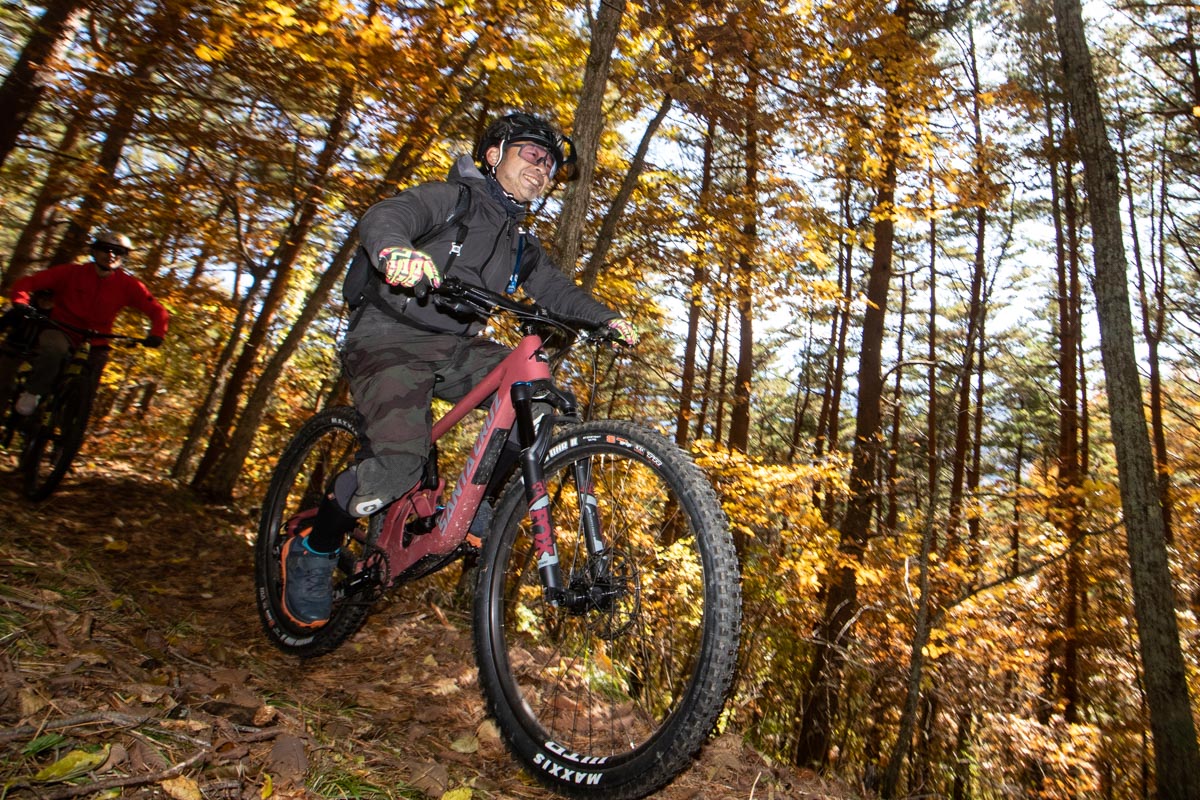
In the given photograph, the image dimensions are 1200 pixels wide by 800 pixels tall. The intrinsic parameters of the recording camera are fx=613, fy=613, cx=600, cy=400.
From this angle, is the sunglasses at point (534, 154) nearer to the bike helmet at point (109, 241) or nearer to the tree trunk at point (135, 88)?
the tree trunk at point (135, 88)

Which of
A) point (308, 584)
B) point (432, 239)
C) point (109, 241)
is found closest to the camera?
point (432, 239)

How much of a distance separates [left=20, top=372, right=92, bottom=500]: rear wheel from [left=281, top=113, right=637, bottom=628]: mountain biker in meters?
4.28

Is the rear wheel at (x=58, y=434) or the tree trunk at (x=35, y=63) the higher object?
the tree trunk at (x=35, y=63)

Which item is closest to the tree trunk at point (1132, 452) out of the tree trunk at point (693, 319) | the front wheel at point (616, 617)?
the tree trunk at point (693, 319)

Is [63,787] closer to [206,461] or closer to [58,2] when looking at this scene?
[58,2]

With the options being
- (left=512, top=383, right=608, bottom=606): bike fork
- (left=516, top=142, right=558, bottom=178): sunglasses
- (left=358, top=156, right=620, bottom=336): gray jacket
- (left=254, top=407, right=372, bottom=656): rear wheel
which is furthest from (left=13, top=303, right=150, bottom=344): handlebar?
(left=512, top=383, right=608, bottom=606): bike fork

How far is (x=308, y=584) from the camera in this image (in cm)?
342

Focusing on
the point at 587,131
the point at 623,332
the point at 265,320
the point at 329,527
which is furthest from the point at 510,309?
the point at 265,320

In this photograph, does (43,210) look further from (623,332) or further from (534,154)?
(623,332)

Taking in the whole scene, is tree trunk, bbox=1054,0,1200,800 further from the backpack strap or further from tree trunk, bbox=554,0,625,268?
the backpack strap

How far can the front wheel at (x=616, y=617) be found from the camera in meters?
2.02

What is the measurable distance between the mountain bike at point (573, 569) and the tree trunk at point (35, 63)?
15.8 feet

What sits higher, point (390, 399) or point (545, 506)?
point (390, 399)

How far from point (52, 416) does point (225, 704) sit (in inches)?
221
